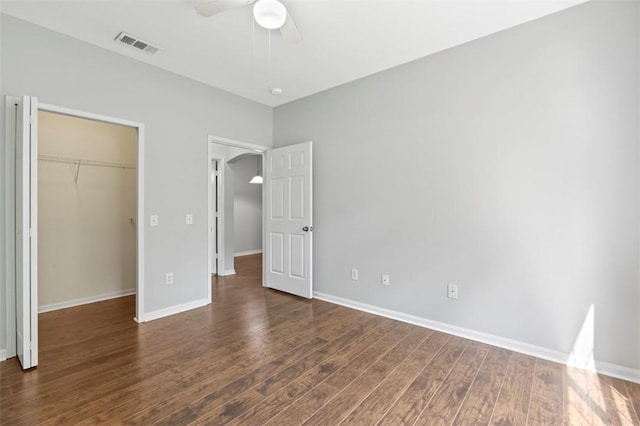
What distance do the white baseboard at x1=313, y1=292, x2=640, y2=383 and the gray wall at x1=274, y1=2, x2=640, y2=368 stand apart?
0.05m

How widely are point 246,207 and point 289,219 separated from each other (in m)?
4.26

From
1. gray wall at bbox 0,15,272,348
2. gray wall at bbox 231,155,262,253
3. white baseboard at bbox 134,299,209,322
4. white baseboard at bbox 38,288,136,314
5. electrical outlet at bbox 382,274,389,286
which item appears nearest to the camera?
Result: gray wall at bbox 0,15,272,348

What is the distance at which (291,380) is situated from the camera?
6.85ft

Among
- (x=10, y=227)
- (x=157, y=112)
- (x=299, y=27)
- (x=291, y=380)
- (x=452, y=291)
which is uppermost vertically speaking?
(x=299, y=27)

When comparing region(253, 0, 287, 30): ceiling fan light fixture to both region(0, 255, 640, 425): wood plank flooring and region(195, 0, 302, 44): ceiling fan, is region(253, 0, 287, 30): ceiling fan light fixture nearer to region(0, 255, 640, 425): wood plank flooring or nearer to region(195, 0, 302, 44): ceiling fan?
region(195, 0, 302, 44): ceiling fan

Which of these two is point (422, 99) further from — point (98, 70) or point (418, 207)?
point (98, 70)

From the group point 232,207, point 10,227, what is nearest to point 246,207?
point 232,207

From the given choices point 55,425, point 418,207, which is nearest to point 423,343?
point 418,207

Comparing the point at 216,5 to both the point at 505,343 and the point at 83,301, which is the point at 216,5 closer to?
the point at 505,343

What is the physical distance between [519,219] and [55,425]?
3515 mm

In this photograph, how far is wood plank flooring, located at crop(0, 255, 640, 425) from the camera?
1.75m

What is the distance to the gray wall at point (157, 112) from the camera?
251 centimetres

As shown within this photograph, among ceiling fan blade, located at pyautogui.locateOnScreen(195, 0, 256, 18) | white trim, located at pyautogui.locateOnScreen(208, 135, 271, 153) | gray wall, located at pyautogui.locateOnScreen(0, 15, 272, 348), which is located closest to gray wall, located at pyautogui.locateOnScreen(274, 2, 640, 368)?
white trim, located at pyautogui.locateOnScreen(208, 135, 271, 153)

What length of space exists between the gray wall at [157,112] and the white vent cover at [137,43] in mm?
284
